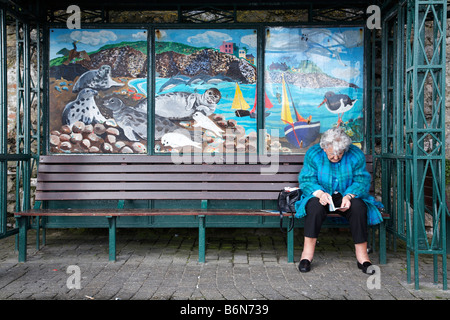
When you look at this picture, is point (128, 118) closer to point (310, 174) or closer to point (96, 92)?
point (96, 92)

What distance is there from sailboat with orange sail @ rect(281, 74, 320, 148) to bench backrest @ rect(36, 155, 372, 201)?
0.37 metres

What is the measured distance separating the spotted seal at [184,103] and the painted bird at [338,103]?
156cm

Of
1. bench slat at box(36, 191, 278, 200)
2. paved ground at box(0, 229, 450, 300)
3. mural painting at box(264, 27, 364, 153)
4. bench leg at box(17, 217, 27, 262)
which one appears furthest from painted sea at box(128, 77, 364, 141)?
bench leg at box(17, 217, 27, 262)

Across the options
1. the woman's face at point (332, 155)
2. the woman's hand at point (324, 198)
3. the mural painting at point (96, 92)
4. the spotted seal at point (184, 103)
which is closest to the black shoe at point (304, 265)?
the woman's hand at point (324, 198)

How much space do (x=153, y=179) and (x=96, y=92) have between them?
5.09ft

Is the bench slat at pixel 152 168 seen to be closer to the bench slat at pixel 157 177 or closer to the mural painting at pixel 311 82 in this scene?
the bench slat at pixel 157 177

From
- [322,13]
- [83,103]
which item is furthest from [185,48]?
[322,13]

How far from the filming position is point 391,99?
232 inches

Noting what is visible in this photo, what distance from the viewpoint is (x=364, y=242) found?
4.74 m

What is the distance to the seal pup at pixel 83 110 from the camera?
19.8ft

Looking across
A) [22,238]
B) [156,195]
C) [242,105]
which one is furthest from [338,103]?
[22,238]

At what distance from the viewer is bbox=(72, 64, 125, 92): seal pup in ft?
19.9

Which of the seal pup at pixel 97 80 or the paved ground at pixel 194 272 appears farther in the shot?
the seal pup at pixel 97 80

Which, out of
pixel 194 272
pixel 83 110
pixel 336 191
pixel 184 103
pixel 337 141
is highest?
pixel 184 103
